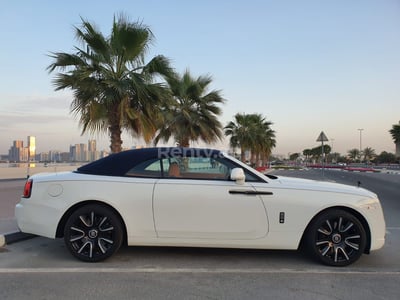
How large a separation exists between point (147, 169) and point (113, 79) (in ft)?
23.1

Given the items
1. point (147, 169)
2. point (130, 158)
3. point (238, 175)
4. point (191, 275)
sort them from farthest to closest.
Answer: point (130, 158) → point (147, 169) → point (238, 175) → point (191, 275)

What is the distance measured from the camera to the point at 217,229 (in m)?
4.56

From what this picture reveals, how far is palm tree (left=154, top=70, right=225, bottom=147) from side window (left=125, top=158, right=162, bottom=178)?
12.4 m

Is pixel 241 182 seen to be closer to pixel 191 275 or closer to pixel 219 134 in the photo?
pixel 191 275

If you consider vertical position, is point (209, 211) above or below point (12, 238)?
above

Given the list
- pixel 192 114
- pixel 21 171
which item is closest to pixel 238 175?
pixel 192 114

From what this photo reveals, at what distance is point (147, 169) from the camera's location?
4793 millimetres

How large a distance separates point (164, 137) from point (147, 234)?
13.4 meters

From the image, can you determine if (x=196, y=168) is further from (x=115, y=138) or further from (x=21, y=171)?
(x=21, y=171)

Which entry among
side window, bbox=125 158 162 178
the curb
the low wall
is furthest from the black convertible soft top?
the low wall

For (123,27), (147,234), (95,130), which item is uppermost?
(123,27)

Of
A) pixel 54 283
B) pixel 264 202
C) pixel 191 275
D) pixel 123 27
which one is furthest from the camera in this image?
pixel 123 27

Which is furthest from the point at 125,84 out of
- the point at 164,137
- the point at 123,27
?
the point at 164,137

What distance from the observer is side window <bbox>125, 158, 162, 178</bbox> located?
4750 millimetres
